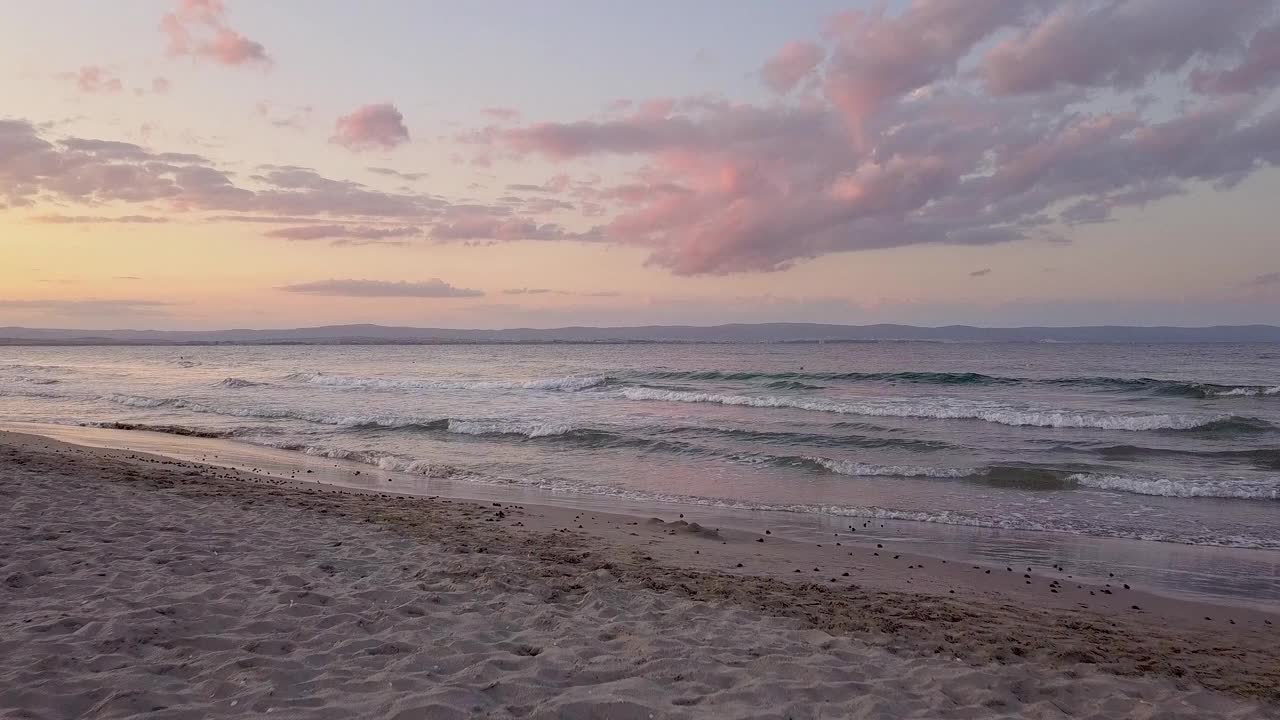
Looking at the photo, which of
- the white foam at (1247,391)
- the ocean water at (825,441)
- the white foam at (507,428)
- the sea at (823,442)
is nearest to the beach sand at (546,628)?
the sea at (823,442)

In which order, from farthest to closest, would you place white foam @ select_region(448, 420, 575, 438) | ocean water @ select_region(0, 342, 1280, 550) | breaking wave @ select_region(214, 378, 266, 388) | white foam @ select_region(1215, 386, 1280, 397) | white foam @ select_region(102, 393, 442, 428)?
breaking wave @ select_region(214, 378, 266, 388) → white foam @ select_region(1215, 386, 1280, 397) → white foam @ select_region(102, 393, 442, 428) → white foam @ select_region(448, 420, 575, 438) → ocean water @ select_region(0, 342, 1280, 550)

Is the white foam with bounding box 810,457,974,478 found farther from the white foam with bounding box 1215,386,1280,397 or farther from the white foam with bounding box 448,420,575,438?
the white foam with bounding box 1215,386,1280,397

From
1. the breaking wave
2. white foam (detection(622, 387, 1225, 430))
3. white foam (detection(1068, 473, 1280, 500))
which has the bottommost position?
the breaking wave

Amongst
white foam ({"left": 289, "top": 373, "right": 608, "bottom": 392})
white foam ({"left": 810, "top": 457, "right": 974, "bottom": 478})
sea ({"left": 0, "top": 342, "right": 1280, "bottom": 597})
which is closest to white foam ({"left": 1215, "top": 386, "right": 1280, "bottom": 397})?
sea ({"left": 0, "top": 342, "right": 1280, "bottom": 597})

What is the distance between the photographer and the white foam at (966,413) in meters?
22.1

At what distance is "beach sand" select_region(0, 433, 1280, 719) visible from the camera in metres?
4.48

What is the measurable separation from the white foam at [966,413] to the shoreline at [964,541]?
13.7 m

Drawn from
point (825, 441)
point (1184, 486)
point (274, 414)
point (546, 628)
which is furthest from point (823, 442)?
point (274, 414)

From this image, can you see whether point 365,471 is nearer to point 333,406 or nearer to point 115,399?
point 333,406

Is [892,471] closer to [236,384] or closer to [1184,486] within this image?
[1184,486]

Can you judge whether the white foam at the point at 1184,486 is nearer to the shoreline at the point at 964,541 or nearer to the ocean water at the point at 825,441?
the ocean water at the point at 825,441

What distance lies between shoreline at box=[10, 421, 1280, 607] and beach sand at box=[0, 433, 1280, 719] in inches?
19.8

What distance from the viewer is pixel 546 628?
5.73m

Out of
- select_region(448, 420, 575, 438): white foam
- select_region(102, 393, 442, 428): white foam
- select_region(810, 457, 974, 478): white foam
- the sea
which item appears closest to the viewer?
the sea
